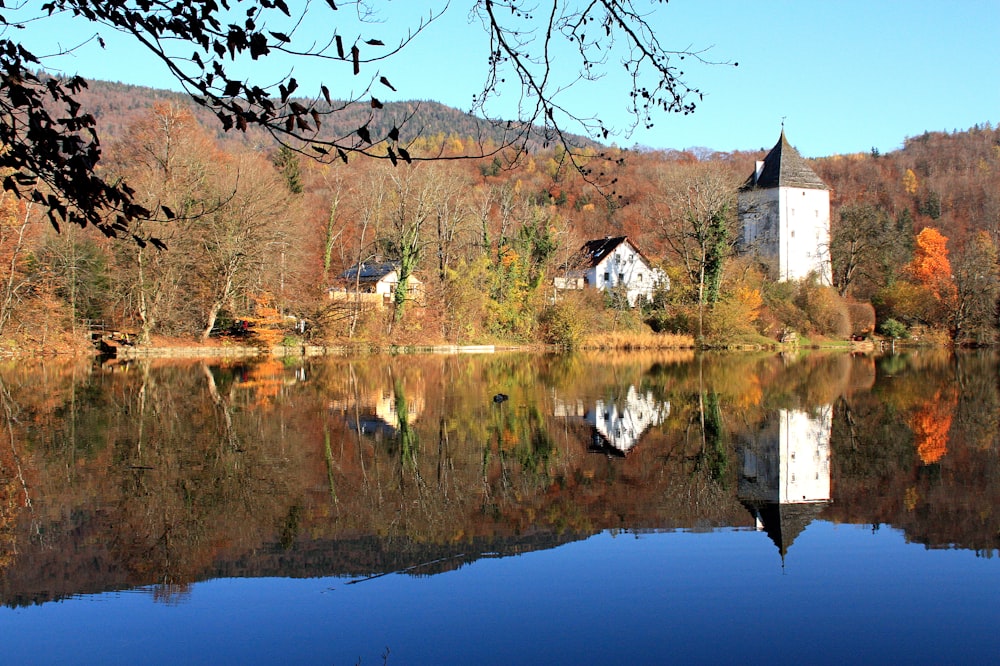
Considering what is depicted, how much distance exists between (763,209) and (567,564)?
58224mm

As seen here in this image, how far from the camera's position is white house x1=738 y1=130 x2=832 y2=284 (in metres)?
59.0

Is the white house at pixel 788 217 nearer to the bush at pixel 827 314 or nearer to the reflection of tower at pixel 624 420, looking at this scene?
the bush at pixel 827 314

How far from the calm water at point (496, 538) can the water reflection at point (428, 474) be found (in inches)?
1.7

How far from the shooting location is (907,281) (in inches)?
2203

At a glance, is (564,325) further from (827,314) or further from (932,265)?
(932,265)

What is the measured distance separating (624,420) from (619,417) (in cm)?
39

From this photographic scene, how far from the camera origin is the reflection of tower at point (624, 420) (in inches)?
456

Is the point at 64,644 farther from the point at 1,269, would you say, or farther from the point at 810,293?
the point at 810,293

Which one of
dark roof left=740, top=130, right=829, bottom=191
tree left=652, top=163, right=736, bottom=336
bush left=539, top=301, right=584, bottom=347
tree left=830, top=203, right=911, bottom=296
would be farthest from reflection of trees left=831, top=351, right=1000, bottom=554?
dark roof left=740, top=130, right=829, bottom=191

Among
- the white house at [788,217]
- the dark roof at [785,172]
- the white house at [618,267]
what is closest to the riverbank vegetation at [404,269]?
the white house at [788,217]

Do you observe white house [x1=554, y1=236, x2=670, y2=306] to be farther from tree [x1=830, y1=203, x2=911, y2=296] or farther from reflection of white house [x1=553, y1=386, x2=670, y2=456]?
reflection of white house [x1=553, y1=386, x2=670, y2=456]

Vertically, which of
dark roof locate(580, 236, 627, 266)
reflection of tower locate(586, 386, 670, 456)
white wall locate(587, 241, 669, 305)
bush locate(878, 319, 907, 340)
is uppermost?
dark roof locate(580, 236, 627, 266)

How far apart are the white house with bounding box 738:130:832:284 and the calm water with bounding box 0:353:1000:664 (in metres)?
46.2

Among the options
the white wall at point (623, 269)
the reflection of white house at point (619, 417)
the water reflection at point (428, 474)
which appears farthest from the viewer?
the white wall at point (623, 269)
